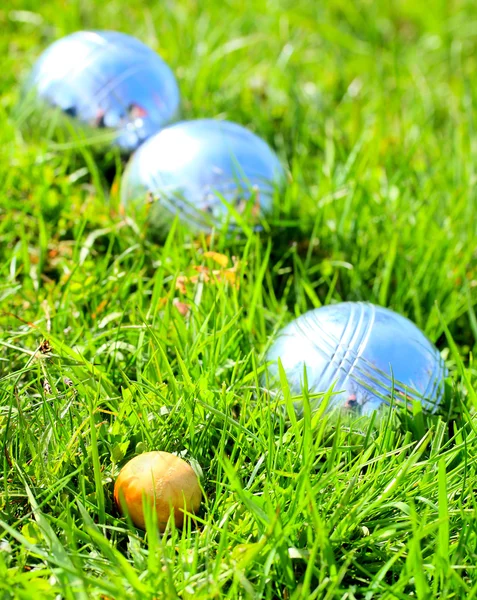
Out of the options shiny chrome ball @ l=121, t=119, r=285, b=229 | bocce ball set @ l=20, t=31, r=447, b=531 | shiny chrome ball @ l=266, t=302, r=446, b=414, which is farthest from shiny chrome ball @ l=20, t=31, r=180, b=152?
shiny chrome ball @ l=266, t=302, r=446, b=414

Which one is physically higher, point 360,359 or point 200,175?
point 200,175

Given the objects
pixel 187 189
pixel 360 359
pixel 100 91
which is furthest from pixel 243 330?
pixel 100 91

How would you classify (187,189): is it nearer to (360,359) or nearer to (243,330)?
(243,330)

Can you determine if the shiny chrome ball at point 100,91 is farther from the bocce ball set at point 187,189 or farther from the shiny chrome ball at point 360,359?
the shiny chrome ball at point 360,359

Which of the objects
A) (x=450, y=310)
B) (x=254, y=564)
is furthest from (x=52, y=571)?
(x=450, y=310)

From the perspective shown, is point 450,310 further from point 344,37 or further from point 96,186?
point 344,37

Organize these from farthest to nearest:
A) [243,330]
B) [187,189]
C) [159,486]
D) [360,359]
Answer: [187,189], [243,330], [360,359], [159,486]

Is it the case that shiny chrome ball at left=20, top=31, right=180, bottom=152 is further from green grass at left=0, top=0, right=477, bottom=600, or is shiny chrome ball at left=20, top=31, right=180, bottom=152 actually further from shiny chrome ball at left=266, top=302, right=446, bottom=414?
shiny chrome ball at left=266, top=302, right=446, bottom=414
